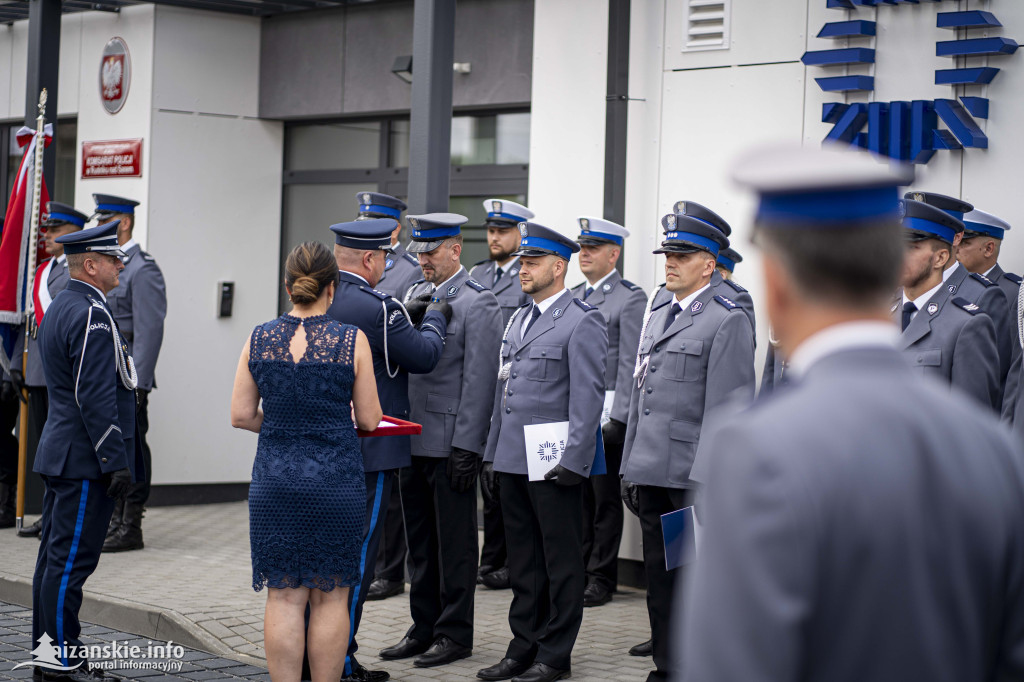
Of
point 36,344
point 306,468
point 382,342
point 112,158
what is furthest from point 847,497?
point 112,158

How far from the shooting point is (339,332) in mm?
4609

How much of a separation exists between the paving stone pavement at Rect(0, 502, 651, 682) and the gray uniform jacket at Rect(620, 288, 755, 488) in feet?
3.39

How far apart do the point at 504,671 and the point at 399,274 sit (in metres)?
2.79

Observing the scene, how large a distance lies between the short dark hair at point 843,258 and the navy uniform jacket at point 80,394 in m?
4.26

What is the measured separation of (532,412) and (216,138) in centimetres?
565

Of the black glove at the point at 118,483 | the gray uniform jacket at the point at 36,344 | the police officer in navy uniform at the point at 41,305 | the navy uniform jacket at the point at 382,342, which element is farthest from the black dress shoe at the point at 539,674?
the gray uniform jacket at the point at 36,344

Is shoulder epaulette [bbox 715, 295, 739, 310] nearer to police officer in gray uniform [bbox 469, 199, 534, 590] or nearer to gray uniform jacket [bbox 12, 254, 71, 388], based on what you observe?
police officer in gray uniform [bbox 469, 199, 534, 590]

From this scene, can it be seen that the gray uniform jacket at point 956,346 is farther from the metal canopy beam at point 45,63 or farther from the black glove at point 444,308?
the metal canopy beam at point 45,63

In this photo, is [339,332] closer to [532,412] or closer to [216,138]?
[532,412]

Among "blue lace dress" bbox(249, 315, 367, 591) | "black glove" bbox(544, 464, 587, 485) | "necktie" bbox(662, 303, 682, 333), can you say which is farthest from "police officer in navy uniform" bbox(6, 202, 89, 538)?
"necktie" bbox(662, 303, 682, 333)

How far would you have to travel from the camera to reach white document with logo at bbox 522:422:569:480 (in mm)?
5367

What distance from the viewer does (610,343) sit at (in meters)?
7.18

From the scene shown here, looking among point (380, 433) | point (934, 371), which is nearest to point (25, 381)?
point (380, 433)

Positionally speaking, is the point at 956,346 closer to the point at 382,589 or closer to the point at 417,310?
the point at 417,310
